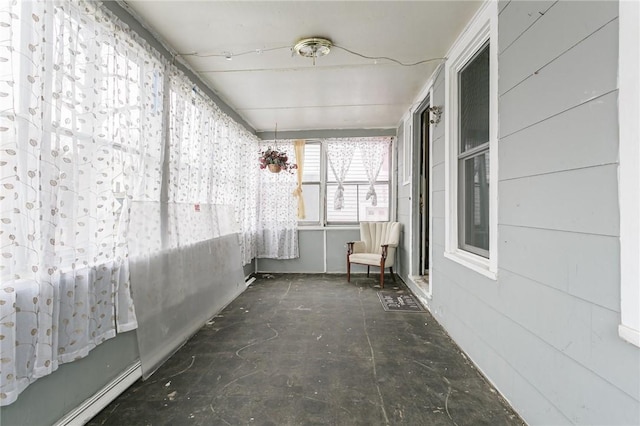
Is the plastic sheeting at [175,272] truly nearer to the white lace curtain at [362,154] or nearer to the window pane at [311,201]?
the window pane at [311,201]

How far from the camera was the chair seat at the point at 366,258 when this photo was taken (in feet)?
14.4

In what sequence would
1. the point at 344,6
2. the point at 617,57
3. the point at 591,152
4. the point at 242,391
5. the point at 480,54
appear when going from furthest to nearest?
the point at 480,54 → the point at 344,6 → the point at 242,391 → the point at 591,152 → the point at 617,57

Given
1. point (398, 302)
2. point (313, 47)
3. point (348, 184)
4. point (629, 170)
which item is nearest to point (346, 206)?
point (348, 184)

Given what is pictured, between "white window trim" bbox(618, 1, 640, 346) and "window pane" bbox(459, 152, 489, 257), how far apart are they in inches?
43.7

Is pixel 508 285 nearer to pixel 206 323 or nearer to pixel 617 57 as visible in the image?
pixel 617 57

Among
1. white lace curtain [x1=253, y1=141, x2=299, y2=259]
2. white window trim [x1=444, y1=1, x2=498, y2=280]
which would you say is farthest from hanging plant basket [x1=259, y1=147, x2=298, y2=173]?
white window trim [x1=444, y1=1, x2=498, y2=280]

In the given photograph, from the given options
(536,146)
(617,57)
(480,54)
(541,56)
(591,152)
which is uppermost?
(480,54)

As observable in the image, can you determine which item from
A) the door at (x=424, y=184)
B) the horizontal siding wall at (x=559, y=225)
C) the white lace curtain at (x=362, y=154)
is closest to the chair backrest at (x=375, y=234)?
the white lace curtain at (x=362, y=154)

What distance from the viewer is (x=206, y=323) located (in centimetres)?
296

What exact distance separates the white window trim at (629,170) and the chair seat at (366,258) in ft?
11.1

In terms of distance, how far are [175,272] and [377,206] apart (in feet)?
11.8

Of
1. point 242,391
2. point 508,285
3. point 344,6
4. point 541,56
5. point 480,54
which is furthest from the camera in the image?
point 480,54

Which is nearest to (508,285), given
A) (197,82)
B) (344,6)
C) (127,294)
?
(344,6)

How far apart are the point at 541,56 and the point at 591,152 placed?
62 centimetres
